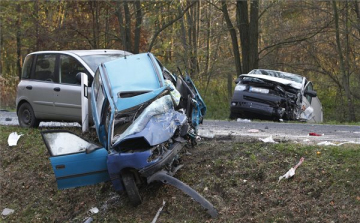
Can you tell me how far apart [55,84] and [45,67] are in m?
0.72

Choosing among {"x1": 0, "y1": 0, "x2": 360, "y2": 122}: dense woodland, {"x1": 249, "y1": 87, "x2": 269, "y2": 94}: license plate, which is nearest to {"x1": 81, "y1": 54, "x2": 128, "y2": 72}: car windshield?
{"x1": 249, "y1": 87, "x2": 269, "y2": 94}: license plate

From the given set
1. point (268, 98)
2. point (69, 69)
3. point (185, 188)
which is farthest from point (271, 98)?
point (185, 188)

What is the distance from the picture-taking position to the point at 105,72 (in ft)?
26.5

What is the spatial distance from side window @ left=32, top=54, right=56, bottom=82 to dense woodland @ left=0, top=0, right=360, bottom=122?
773 centimetres

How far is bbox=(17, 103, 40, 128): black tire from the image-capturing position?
37.3 feet

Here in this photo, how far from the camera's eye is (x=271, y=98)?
41.2 ft

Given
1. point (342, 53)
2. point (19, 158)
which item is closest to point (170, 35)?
point (342, 53)

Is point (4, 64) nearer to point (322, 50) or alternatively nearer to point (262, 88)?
point (322, 50)

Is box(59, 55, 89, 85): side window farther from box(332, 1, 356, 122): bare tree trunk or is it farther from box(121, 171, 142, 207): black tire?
box(332, 1, 356, 122): bare tree trunk

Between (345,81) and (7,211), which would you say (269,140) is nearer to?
(7,211)

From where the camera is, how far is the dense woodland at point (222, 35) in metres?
19.8

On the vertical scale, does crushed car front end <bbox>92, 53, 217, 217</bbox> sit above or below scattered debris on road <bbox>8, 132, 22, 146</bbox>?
above

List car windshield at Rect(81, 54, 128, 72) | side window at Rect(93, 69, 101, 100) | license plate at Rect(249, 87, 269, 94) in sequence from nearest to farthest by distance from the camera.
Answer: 1. side window at Rect(93, 69, 101, 100)
2. car windshield at Rect(81, 54, 128, 72)
3. license plate at Rect(249, 87, 269, 94)

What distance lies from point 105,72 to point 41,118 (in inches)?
150
